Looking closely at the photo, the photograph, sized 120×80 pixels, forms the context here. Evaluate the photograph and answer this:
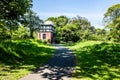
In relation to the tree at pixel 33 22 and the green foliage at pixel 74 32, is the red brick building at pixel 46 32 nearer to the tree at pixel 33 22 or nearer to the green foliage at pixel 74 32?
the green foliage at pixel 74 32

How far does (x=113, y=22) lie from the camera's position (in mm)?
66875

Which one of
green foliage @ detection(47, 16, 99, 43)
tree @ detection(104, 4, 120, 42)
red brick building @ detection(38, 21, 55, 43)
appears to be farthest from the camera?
red brick building @ detection(38, 21, 55, 43)

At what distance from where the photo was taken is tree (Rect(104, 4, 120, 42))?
65.1 m

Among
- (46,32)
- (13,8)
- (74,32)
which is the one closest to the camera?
(13,8)

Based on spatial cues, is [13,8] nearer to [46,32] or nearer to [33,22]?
[33,22]

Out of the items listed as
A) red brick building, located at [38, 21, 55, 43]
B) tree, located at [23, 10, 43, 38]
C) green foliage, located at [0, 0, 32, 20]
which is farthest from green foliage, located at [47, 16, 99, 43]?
green foliage, located at [0, 0, 32, 20]

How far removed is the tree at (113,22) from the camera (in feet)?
214

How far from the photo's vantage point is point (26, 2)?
2412cm

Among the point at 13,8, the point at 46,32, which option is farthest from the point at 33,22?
the point at 13,8

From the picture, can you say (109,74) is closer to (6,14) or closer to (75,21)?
(6,14)

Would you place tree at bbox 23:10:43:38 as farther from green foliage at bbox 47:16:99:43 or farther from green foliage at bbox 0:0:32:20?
green foliage at bbox 0:0:32:20

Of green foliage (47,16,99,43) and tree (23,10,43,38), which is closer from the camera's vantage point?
tree (23,10,43,38)

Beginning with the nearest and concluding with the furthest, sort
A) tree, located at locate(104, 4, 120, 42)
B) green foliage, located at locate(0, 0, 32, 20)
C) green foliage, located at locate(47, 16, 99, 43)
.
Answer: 1. green foliage, located at locate(0, 0, 32, 20)
2. tree, located at locate(104, 4, 120, 42)
3. green foliage, located at locate(47, 16, 99, 43)

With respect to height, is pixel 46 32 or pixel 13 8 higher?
pixel 13 8
